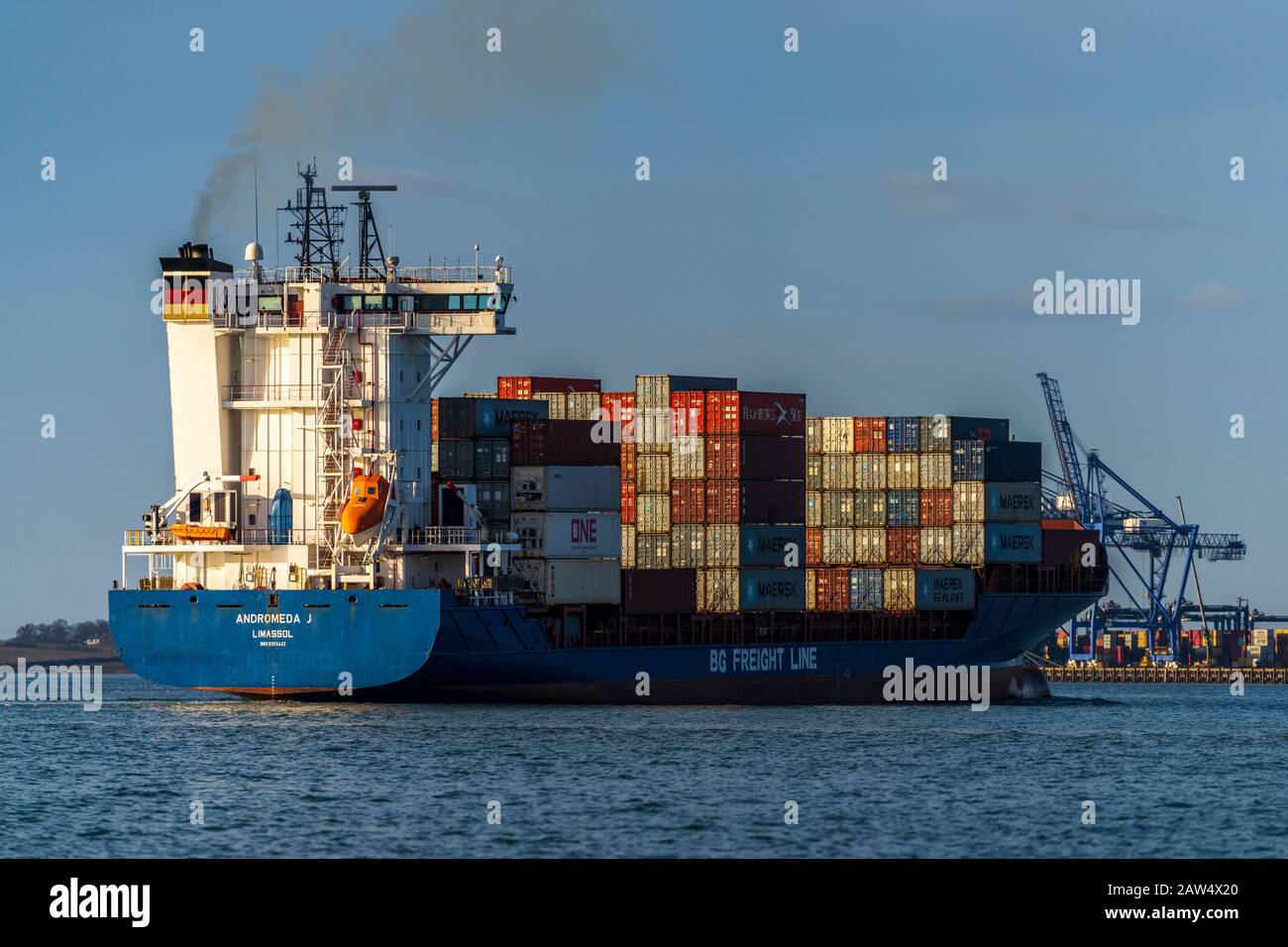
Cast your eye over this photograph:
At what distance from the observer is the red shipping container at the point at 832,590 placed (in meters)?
82.0

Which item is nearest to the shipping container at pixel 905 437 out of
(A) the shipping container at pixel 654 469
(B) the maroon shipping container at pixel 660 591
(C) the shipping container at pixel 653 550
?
(A) the shipping container at pixel 654 469

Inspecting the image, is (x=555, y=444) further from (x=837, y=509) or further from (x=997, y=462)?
(x=997, y=462)

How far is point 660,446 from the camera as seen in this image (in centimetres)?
7688

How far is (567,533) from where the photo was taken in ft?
236

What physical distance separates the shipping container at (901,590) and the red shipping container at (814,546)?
2.77 m

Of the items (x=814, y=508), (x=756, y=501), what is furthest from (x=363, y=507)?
(x=814, y=508)

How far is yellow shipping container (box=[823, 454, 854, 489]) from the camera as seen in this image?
83438mm

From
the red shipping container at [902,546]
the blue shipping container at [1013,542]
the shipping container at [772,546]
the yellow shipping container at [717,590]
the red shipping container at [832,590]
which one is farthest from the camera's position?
the blue shipping container at [1013,542]

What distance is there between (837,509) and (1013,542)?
794 centimetres

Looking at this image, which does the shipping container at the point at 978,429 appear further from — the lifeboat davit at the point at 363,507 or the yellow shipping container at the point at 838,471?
the lifeboat davit at the point at 363,507

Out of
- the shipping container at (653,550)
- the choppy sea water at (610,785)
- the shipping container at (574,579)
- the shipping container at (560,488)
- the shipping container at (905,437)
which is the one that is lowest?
the choppy sea water at (610,785)
